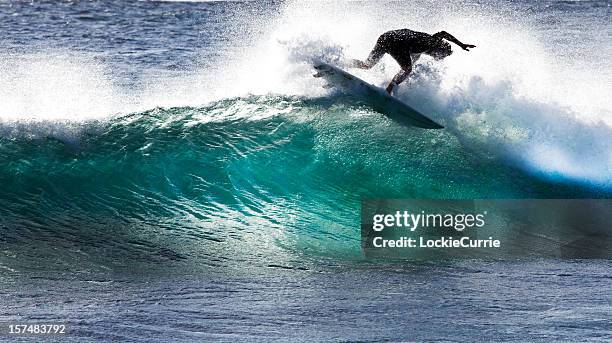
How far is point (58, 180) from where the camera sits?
26.2ft

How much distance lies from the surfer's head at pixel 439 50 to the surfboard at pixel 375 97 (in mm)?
577

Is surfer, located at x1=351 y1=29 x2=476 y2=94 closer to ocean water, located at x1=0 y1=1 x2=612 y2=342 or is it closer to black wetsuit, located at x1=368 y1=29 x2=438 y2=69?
black wetsuit, located at x1=368 y1=29 x2=438 y2=69

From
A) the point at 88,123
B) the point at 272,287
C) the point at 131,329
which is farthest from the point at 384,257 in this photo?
the point at 88,123

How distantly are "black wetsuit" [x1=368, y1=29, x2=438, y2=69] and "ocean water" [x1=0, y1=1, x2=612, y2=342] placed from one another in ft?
0.65

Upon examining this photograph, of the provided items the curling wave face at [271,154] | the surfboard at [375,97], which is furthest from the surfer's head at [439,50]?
the surfboard at [375,97]

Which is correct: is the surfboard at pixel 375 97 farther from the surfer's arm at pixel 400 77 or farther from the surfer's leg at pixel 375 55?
the surfer's leg at pixel 375 55

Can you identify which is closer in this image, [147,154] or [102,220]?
[102,220]

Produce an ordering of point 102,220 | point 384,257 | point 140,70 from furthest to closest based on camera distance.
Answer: point 140,70
point 102,220
point 384,257

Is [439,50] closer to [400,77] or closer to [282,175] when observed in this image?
[400,77]

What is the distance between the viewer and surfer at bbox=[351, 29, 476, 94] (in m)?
7.88

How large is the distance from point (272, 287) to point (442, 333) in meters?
1.49

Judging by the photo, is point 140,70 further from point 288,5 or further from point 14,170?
point 14,170

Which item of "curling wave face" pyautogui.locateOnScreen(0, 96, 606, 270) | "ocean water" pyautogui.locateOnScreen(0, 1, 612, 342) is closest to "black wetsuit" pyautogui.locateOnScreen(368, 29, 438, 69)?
Result: "ocean water" pyautogui.locateOnScreen(0, 1, 612, 342)

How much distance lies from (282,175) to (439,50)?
76.4 inches
